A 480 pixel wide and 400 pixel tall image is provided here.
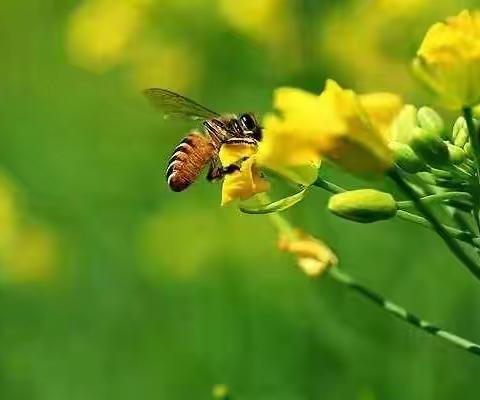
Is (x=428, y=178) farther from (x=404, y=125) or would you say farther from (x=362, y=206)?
(x=362, y=206)

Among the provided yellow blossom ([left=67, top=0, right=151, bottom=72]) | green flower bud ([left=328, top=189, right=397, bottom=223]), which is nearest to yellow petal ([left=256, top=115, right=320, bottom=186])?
green flower bud ([left=328, top=189, right=397, bottom=223])

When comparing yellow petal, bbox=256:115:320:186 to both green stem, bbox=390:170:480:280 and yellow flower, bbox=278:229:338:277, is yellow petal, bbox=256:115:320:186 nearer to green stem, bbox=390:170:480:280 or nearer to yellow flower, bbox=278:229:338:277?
green stem, bbox=390:170:480:280

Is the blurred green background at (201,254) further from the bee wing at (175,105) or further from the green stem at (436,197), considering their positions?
the green stem at (436,197)

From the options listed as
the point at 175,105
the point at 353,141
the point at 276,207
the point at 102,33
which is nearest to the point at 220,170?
the point at 175,105

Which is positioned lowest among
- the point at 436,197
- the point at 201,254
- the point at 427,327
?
the point at 427,327

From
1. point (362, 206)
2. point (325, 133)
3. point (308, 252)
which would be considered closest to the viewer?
point (325, 133)

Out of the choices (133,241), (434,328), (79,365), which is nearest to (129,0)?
(133,241)

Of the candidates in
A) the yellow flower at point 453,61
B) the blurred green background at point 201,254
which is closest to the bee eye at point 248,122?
the yellow flower at point 453,61
